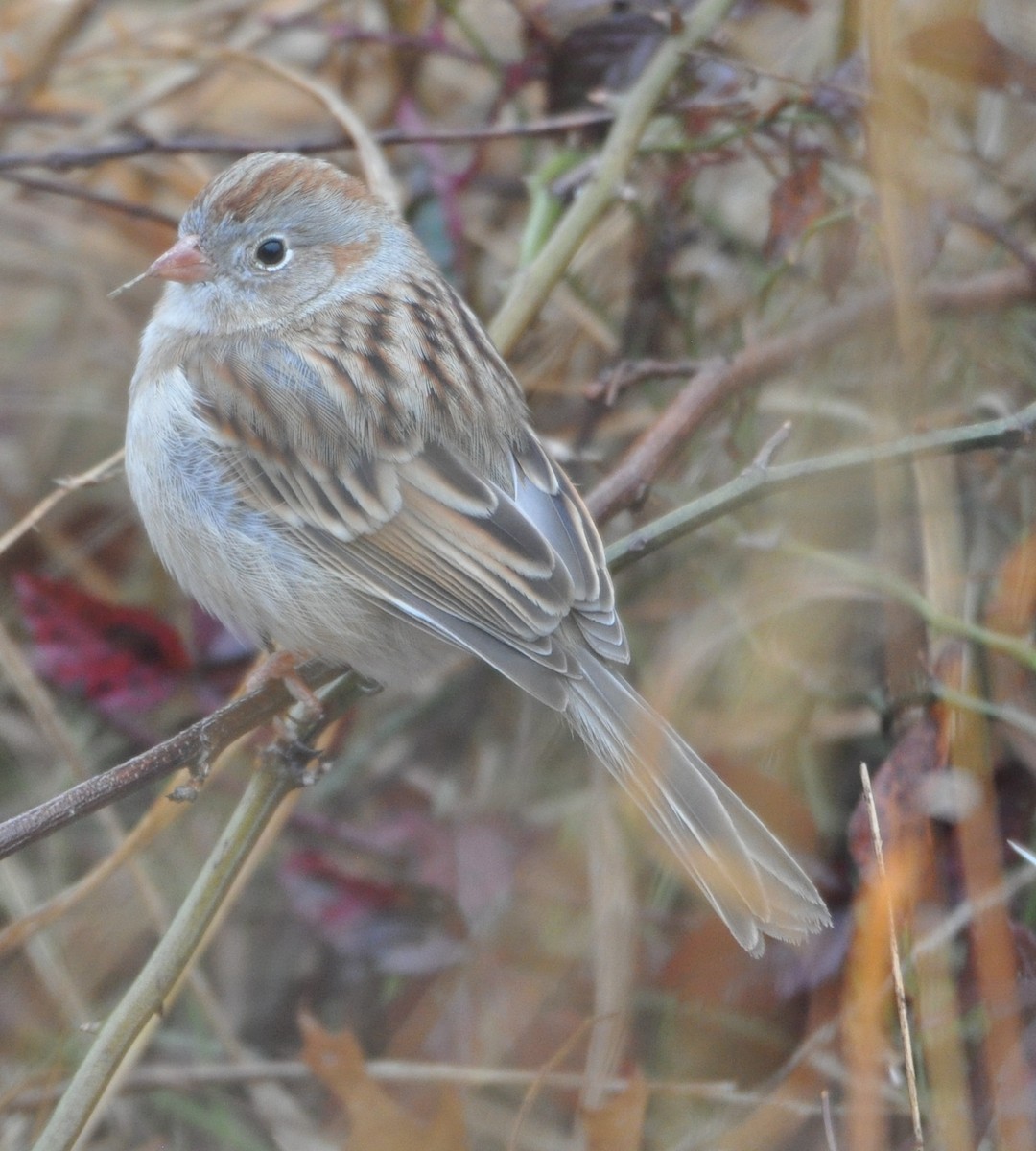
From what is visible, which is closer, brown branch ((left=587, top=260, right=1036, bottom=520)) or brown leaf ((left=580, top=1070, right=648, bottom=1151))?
brown leaf ((left=580, top=1070, right=648, bottom=1151))

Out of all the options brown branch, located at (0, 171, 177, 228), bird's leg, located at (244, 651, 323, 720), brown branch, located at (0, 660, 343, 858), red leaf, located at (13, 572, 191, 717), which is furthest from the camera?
brown branch, located at (0, 171, 177, 228)

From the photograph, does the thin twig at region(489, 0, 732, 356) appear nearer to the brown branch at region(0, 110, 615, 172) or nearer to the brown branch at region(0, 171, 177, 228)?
the brown branch at region(0, 110, 615, 172)

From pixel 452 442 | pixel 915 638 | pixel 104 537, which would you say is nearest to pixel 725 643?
pixel 915 638

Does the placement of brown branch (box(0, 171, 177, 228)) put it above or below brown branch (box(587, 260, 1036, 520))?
above

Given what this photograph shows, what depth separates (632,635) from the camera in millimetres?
3150

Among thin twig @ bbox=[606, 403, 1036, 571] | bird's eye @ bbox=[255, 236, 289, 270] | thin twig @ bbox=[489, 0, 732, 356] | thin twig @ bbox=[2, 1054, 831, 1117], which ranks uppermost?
bird's eye @ bbox=[255, 236, 289, 270]

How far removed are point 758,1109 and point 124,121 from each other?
2.47m

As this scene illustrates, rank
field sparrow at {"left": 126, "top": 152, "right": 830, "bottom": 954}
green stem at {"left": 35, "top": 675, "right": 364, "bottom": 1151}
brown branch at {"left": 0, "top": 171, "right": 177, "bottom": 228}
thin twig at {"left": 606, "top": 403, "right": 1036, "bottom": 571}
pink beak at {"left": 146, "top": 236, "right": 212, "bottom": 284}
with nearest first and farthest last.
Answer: green stem at {"left": 35, "top": 675, "right": 364, "bottom": 1151} < thin twig at {"left": 606, "top": 403, "right": 1036, "bottom": 571} < field sparrow at {"left": 126, "top": 152, "right": 830, "bottom": 954} < pink beak at {"left": 146, "top": 236, "right": 212, "bottom": 284} < brown branch at {"left": 0, "top": 171, "right": 177, "bottom": 228}

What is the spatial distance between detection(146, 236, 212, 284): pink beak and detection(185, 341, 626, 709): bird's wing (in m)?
0.18

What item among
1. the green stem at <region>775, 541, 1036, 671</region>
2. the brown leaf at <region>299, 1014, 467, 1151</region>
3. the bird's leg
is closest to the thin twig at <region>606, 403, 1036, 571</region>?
the green stem at <region>775, 541, 1036, 671</region>

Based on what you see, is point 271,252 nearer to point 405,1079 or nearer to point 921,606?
point 921,606

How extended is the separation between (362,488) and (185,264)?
1.82ft

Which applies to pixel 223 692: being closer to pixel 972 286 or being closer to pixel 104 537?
pixel 104 537

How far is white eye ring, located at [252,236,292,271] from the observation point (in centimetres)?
260
